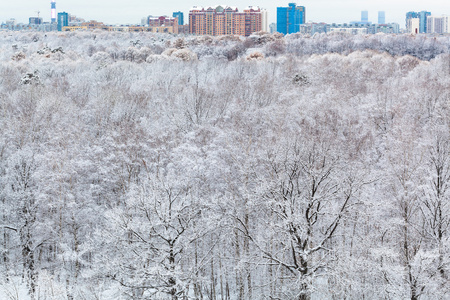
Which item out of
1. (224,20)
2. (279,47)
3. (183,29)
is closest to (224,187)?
(279,47)

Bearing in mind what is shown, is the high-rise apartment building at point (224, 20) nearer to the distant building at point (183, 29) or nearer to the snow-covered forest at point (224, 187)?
the distant building at point (183, 29)

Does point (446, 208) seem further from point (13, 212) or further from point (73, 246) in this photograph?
point (13, 212)

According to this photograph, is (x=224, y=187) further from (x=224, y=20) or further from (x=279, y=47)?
(x=224, y=20)

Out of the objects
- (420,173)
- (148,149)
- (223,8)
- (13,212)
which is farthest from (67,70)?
(223,8)

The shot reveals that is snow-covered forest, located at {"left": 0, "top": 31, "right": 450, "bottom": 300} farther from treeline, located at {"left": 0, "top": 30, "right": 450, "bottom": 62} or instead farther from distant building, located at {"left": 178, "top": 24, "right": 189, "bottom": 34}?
distant building, located at {"left": 178, "top": 24, "right": 189, "bottom": 34}

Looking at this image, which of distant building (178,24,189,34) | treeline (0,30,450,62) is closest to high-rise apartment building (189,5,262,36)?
distant building (178,24,189,34)
